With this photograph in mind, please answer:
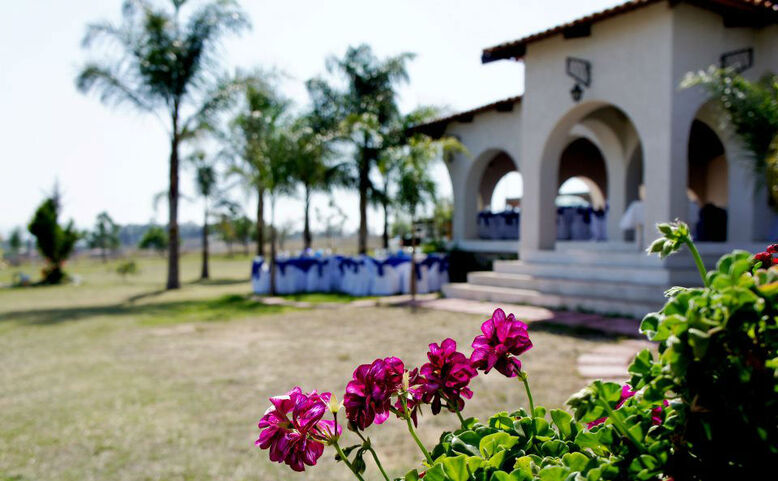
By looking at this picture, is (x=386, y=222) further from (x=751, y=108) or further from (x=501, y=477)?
(x=501, y=477)

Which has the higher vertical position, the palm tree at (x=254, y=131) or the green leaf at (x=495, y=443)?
the palm tree at (x=254, y=131)

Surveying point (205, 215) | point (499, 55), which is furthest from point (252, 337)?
point (205, 215)

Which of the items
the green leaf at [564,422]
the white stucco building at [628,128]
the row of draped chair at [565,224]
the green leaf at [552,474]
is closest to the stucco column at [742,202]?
the white stucco building at [628,128]

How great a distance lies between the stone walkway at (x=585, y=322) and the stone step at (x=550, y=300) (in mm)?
173

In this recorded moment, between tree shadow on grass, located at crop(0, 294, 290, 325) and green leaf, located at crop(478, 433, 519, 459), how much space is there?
820 centimetres

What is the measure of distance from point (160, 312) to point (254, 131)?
21.4 ft

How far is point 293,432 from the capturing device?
0.89m

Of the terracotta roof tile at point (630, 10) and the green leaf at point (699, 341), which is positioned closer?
the green leaf at point (699, 341)

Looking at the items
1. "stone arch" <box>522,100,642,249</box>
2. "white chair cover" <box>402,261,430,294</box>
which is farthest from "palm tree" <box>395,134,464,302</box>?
"stone arch" <box>522,100,642,249</box>

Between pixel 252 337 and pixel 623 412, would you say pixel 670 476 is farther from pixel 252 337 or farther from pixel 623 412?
pixel 252 337

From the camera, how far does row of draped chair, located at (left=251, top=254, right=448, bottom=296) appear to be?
11.7 meters

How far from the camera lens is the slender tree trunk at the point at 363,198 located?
53.5ft

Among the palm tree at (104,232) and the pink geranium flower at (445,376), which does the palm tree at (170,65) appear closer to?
the pink geranium flower at (445,376)

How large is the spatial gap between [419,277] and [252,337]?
18.0ft
